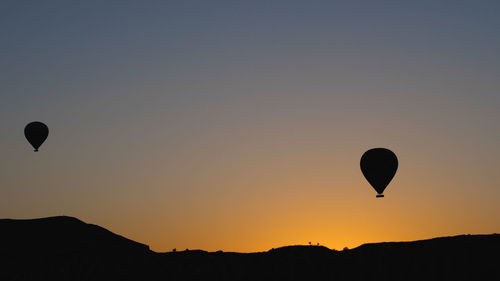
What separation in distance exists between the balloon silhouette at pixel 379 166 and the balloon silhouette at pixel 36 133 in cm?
3141

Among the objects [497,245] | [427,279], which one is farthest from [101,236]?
[497,245]

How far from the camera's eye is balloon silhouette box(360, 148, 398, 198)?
65125 mm

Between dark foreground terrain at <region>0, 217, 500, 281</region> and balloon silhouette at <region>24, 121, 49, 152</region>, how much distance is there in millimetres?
13559

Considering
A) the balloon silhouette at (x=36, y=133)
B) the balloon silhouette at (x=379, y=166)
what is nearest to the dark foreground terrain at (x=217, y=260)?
the balloon silhouette at (x=36, y=133)

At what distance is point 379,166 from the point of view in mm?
65938

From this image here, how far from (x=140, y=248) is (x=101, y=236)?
498 centimetres

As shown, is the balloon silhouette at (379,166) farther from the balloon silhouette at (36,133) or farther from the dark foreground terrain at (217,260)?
the balloon silhouette at (36,133)

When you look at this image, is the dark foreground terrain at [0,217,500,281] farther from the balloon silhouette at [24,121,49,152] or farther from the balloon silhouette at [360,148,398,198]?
the balloon silhouette at [360,148,398,198]

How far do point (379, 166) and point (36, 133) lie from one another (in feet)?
112

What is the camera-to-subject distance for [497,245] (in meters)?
77.1

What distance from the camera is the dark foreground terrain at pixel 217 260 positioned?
258 feet

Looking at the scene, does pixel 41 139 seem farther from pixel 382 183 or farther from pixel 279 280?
pixel 382 183

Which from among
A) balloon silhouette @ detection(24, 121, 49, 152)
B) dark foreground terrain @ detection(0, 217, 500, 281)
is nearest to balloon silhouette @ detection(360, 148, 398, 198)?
dark foreground terrain @ detection(0, 217, 500, 281)

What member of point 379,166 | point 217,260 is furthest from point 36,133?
point 379,166
